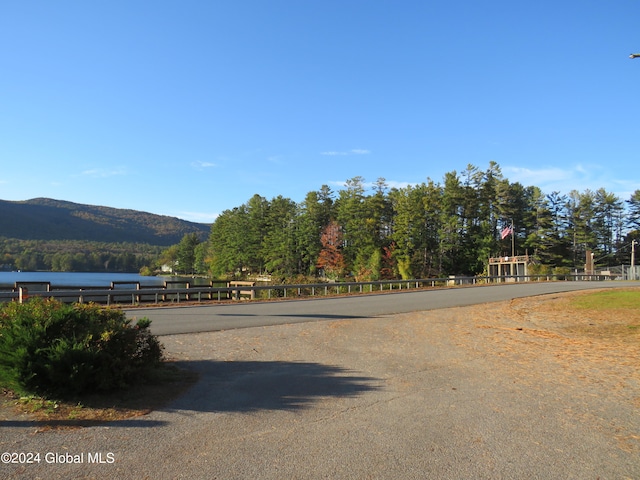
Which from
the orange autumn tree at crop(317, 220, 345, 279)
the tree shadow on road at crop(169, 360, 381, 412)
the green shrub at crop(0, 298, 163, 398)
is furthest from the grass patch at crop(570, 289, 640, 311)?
the orange autumn tree at crop(317, 220, 345, 279)

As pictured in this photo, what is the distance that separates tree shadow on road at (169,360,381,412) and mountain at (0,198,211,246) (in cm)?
14301

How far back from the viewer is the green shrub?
553cm

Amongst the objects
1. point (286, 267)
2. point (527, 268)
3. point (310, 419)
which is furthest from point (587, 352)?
point (286, 267)

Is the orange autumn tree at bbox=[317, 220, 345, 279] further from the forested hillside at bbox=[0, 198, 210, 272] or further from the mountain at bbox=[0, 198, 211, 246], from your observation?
the mountain at bbox=[0, 198, 211, 246]

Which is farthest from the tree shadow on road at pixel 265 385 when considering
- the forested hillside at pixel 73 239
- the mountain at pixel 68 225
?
the mountain at pixel 68 225

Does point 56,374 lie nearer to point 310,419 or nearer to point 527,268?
point 310,419

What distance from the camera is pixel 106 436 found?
466 centimetres

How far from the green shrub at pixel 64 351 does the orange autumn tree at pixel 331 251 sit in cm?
5820

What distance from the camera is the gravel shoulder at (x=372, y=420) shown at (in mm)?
4082

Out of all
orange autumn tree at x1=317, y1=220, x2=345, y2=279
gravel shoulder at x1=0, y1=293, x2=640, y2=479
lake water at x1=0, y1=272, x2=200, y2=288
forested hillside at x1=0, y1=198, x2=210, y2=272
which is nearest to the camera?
gravel shoulder at x1=0, y1=293, x2=640, y2=479

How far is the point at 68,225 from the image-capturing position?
157250 mm

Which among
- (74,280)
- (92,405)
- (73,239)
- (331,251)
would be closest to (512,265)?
(331,251)

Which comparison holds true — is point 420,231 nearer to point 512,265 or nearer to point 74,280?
point 512,265

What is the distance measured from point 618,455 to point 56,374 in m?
6.17
